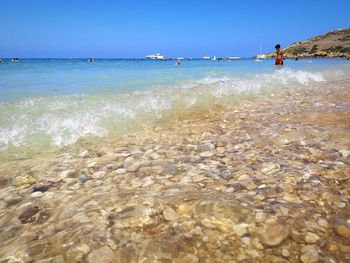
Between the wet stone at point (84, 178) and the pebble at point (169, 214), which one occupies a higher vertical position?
the pebble at point (169, 214)

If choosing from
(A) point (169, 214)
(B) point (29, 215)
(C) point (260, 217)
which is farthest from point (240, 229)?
(B) point (29, 215)

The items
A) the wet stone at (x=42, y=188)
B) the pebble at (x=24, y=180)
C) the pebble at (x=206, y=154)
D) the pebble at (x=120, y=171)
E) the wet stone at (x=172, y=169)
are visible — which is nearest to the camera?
the wet stone at (x=42, y=188)

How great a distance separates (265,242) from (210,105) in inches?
273

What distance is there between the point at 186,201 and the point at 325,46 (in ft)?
364

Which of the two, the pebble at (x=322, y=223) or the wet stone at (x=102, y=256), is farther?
the pebble at (x=322, y=223)

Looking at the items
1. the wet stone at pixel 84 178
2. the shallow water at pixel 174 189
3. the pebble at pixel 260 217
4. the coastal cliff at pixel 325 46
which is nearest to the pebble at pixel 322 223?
the shallow water at pixel 174 189

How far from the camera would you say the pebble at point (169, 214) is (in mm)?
2766

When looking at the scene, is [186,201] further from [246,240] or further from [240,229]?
[246,240]

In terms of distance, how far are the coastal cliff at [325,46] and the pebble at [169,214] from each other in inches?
3551

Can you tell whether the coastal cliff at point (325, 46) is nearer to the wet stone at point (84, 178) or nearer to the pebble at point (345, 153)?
the pebble at point (345, 153)

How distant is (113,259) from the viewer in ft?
7.32

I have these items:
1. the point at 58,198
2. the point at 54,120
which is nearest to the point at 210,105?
the point at 54,120

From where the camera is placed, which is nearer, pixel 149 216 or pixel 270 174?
pixel 149 216

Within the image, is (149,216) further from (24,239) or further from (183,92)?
(183,92)
